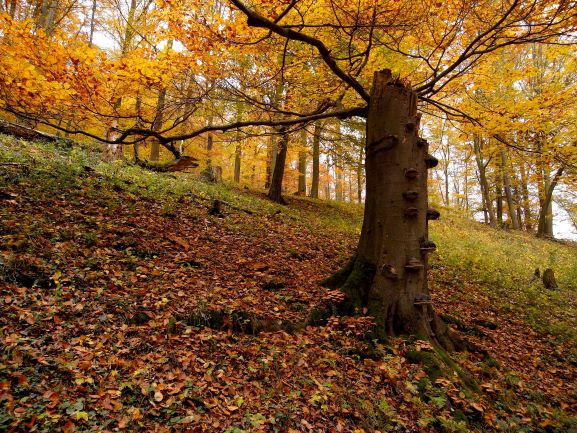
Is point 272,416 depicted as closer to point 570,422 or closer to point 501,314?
point 570,422

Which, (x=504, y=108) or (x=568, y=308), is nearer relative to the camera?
(x=504, y=108)

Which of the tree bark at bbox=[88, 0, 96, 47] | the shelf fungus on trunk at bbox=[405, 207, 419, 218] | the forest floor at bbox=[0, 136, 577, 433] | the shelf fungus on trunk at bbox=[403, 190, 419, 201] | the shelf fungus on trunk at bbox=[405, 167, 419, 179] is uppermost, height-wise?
the tree bark at bbox=[88, 0, 96, 47]

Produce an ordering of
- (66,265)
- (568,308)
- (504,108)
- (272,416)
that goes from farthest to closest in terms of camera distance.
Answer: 1. (568,308)
2. (504,108)
3. (66,265)
4. (272,416)

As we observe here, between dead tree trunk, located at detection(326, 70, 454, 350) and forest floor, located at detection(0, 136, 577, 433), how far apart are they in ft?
1.32

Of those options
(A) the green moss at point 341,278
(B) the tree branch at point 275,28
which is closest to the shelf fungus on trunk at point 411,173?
(A) the green moss at point 341,278

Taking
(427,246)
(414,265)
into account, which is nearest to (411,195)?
(427,246)

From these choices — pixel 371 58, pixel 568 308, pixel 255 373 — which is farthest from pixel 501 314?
pixel 371 58

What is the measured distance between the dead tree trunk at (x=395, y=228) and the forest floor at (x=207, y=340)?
1.32ft

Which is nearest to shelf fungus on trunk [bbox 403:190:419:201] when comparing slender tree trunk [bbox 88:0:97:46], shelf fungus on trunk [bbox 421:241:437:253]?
shelf fungus on trunk [bbox 421:241:437:253]

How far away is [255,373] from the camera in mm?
3744

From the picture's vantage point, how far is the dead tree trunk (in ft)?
15.7

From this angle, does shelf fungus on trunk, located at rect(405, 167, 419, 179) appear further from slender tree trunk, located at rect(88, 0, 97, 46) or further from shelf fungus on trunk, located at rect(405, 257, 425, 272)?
slender tree trunk, located at rect(88, 0, 97, 46)

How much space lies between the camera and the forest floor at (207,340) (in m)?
3.10

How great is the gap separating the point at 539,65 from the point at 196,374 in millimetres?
23319
